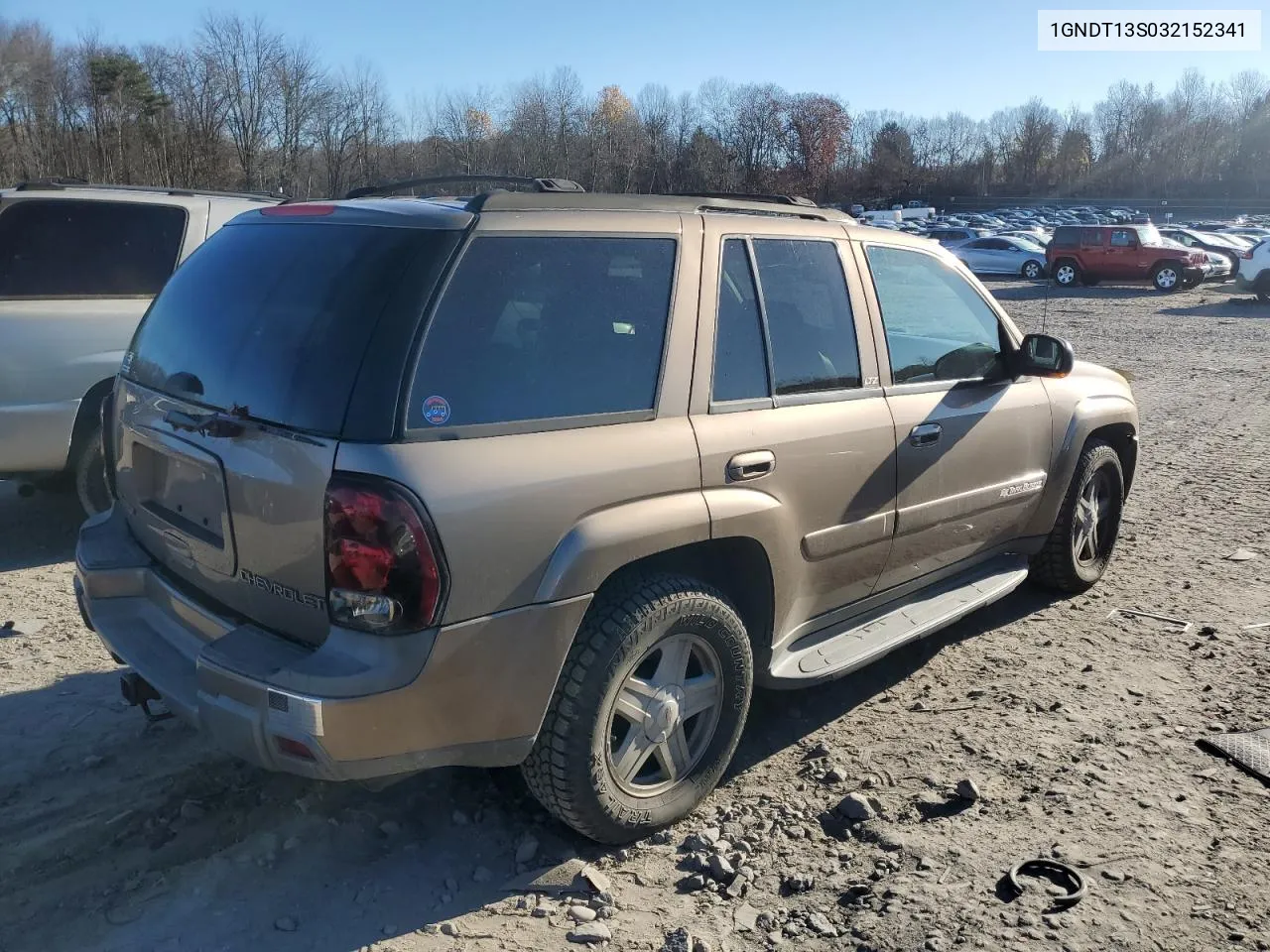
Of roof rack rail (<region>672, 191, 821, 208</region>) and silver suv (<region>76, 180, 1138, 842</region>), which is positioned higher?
roof rack rail (<region>672, 191, 821, 208</region>)

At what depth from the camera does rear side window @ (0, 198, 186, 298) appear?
5.62 m

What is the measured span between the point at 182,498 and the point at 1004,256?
31721 millimetres

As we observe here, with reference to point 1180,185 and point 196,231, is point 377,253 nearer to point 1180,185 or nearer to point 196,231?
point 196,231

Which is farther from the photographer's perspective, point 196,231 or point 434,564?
point 196,231

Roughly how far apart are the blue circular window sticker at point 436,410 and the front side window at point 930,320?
2.05 metres

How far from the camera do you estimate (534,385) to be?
9.41 feet

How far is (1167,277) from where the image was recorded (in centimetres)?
2730

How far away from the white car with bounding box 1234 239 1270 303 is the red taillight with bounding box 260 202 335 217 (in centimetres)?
2596

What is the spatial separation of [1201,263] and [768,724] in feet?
92.9

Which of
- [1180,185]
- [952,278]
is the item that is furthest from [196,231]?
[1180,185]

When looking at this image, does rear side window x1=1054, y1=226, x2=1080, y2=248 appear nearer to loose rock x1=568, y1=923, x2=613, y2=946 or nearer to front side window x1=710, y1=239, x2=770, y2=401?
front side window x1=710, y1=239, x2=770, y2=401

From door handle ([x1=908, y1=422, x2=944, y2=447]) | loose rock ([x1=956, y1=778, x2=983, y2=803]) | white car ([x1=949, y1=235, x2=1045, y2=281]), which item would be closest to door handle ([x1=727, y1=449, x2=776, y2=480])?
door handle ([x1=908, y1=422, x2=944, y2=447])

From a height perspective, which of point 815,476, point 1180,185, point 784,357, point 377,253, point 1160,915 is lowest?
point 1160,915

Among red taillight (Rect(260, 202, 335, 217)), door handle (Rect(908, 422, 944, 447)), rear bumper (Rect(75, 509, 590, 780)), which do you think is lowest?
rear bumper (Rect(75, 509, 590, 780))
